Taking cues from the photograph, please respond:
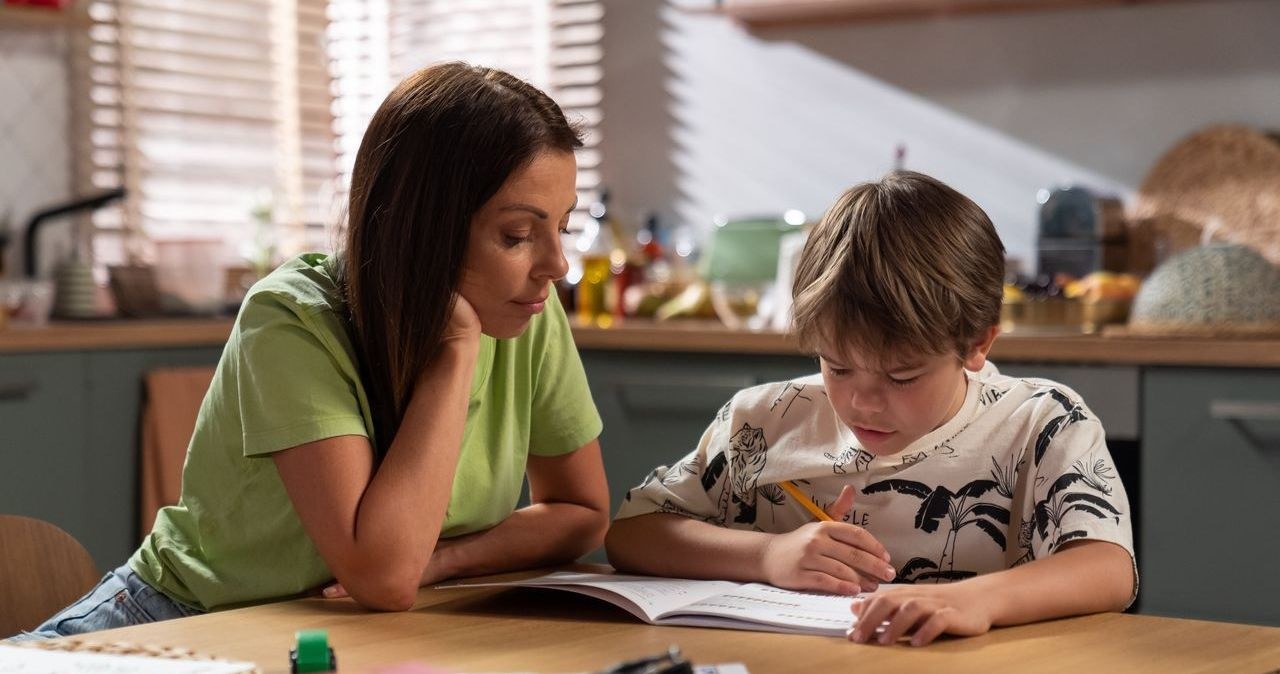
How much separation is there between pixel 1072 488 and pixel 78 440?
2.39 meters

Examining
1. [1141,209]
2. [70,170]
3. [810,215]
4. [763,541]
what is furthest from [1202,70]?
[70,170]

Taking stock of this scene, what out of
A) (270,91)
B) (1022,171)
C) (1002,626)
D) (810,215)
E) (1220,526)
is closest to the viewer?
(1002,626)

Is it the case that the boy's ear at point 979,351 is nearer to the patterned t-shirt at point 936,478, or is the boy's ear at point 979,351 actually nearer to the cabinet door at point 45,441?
the patterned t-shirt at point 936,478

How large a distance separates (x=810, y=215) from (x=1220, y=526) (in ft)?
4.57

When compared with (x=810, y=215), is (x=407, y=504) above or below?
below

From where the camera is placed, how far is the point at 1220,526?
254cm

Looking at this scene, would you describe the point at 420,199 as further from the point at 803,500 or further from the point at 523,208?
the point at 803,500

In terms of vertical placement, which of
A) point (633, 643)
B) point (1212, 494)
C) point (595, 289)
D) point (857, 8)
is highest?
point (857, 8)

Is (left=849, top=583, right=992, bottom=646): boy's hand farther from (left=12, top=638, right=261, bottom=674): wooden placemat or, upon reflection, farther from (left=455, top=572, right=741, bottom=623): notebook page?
(left=12, top=638, right=261, bottom=674): wooden placemat

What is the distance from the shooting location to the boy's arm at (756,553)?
132 centimetres

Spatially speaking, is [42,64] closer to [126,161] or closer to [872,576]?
[126,161]

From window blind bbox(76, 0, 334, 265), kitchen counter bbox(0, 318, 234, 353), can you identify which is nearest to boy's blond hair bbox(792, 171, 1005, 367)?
kitchen counter bbox(0, 318, 234, 353)

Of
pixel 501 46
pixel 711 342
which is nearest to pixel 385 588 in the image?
pixel 711 342

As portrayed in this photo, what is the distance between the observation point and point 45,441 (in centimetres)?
312
